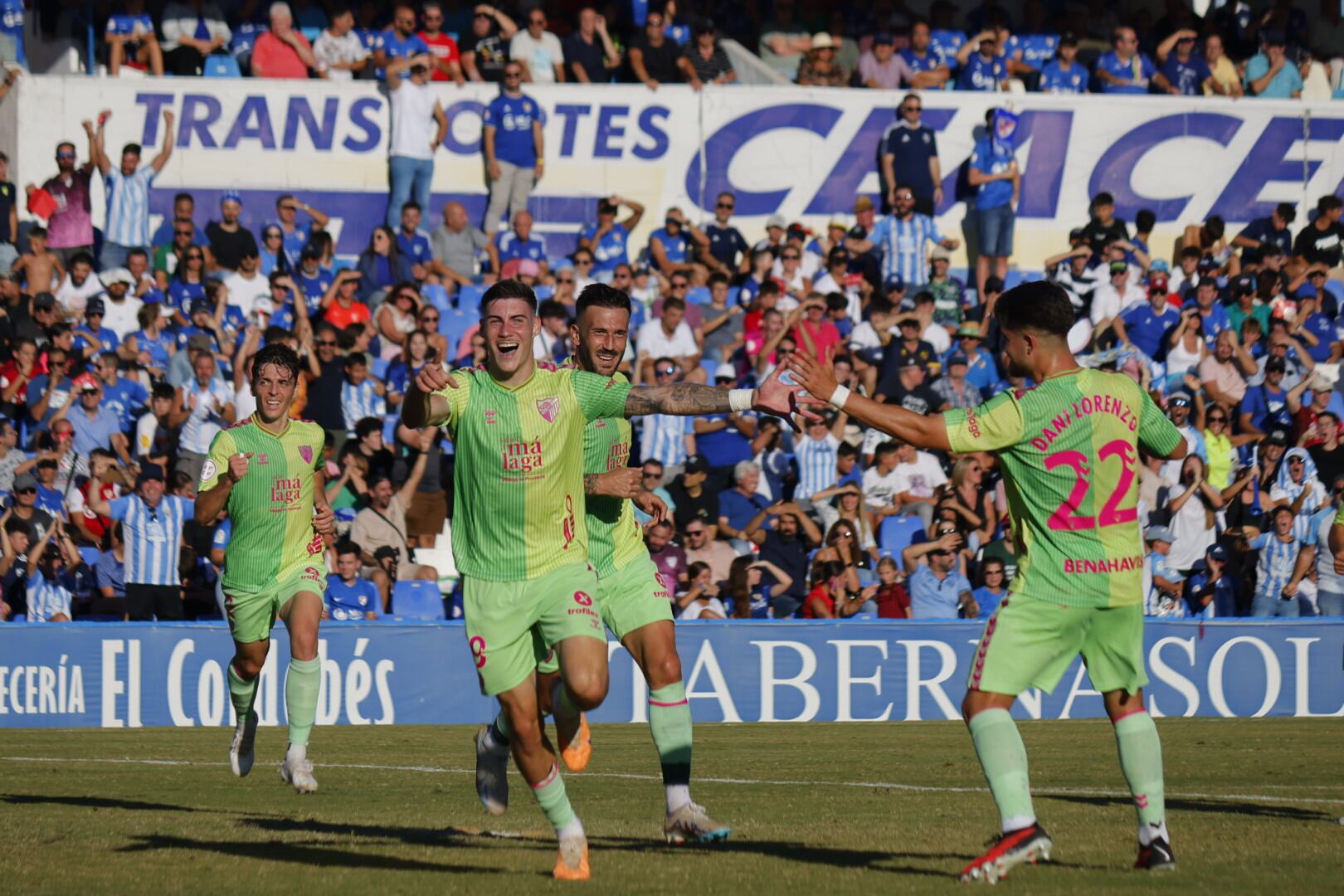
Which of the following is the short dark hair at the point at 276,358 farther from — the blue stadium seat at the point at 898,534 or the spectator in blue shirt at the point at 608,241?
the spectator in blue shirt at the point at 608,241

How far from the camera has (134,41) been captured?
24891 mm

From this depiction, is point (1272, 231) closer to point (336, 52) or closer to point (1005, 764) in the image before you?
point (336, 52)

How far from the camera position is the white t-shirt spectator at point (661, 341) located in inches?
819

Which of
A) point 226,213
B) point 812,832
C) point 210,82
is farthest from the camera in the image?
point 210,82

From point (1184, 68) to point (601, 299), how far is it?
64.6 ft

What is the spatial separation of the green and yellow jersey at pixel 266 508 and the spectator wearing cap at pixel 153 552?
21.5 ft

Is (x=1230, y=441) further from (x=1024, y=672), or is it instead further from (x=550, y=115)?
(x=1024, y=672)

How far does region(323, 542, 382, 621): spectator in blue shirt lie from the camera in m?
17.7

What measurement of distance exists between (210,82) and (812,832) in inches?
707

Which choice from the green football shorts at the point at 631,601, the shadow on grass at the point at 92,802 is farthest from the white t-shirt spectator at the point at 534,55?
the green football shorts at the point at 631,601

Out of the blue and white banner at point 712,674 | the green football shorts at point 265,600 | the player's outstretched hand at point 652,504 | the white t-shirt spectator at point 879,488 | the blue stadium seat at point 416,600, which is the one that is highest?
the player's outstretched hand at point 652,504

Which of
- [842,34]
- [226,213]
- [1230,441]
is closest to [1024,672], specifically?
[1230,441]

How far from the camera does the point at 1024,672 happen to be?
752 cm

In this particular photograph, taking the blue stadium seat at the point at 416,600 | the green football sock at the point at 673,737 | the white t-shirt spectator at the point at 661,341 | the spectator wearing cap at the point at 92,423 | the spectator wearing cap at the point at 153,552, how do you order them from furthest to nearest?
the white t-shirt spectator at the point at 661,341
the spectator wearing cap at the point at 92,423
the blue stadium seat at the point at 416,600
the spectator wearing cap at the point at 153,552
the green football sock at the point at 673,737
